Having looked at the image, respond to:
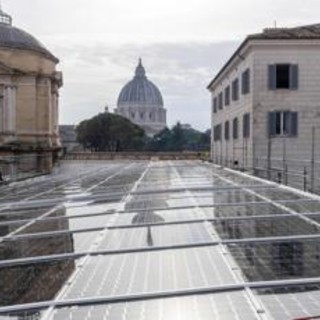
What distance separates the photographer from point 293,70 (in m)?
34.5

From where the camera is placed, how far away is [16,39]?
4888cm

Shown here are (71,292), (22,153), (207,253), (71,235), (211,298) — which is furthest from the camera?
(22,153)

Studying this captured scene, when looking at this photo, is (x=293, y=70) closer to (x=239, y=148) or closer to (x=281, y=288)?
(x=239, y=148)

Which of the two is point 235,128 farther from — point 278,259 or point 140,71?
point 140,71

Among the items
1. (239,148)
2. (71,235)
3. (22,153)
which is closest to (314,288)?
(71,235)

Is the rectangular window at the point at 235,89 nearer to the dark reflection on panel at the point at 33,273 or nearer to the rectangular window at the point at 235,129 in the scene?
the rectangular window at the point at 235,129

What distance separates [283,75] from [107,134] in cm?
5292

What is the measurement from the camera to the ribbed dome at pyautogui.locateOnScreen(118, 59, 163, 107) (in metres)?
146

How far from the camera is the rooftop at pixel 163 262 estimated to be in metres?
5.50

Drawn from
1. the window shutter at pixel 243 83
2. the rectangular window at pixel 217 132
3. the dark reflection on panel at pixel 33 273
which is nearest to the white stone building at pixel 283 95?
the window shutter at pixel 243 83

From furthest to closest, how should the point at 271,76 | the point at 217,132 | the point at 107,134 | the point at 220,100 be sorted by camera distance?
1. the point at 107,134
2. the point at 217,132
3. the point at 220,100
4. the point at 271,76

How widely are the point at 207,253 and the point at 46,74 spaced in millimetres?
43359

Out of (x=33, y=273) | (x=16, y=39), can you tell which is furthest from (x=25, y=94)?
(x=33, y=273)

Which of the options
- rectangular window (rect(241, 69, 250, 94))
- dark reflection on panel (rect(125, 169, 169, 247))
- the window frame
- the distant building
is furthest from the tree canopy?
dark reflection on panel (rect(125, 169, 169, 247))
